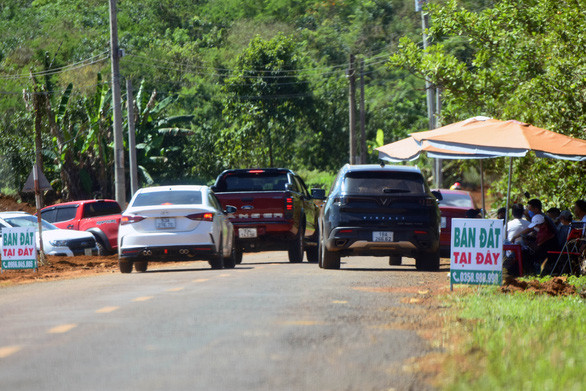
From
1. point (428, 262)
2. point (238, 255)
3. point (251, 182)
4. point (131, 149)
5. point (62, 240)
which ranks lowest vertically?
point (238, 255)

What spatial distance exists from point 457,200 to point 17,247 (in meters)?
9.16

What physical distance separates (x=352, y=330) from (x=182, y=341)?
1561 mm

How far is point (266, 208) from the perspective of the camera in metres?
20.1

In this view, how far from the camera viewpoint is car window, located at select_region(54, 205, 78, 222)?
27.1 meters

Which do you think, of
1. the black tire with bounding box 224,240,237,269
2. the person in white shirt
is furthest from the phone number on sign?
the black tire with bounding box 224,240,237,269

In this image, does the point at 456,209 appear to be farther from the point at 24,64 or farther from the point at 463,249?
the point at 24,64

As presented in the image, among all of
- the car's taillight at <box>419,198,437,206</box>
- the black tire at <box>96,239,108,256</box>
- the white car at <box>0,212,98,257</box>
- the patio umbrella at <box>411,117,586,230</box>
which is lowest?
the black tire at <box>96,239,108,256</box>

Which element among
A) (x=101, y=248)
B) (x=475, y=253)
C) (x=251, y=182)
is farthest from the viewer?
(x=101, y=248)

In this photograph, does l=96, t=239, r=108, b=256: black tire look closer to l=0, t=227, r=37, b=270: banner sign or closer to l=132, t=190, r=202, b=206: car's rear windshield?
l=0, t=227, r=37, b=270: banner sign

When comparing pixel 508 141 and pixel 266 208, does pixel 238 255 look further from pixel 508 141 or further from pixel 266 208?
pixel 508 141

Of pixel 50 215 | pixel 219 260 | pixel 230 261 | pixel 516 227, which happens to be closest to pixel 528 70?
pixel 516 227

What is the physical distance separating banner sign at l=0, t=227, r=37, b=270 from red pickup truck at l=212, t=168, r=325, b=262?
3897 mm

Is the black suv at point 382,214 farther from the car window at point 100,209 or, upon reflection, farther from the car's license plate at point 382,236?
the car window at point 100,209

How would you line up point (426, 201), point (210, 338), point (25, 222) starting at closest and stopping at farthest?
point (210, 338), point (426, 201), point (25, 222)
